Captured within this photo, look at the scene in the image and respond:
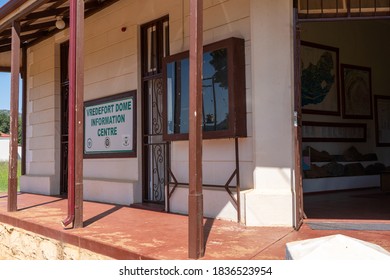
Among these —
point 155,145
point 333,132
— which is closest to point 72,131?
point 155,145

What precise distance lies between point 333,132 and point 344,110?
1.91 ft

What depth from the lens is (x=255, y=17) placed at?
5.89 metres

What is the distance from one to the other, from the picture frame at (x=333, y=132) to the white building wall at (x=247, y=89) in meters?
3.15

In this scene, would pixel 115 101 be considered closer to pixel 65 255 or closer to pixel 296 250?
pixel 65 255

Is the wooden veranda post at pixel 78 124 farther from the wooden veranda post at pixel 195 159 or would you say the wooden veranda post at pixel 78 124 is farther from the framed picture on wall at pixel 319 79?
the framed picture on wall at pixel 319 79

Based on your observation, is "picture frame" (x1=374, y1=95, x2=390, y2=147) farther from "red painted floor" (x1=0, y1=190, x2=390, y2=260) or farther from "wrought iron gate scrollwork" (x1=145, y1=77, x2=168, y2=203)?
"wrought iron gate scrollwork" (x1=145, y1=77, x2=168, y2=203)

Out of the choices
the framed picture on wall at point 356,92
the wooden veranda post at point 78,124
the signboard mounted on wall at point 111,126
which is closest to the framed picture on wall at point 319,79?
the framed picture on wall at point 356,92

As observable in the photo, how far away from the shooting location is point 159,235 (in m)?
5.27

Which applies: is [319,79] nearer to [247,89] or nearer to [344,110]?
[344,110]

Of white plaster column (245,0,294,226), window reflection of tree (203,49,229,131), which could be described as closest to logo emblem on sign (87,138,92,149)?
window reflection of tree (203,49,229,131)

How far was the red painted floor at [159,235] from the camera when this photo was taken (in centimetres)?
445

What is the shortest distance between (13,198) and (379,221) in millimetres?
5947

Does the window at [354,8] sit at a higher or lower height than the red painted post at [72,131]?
higher

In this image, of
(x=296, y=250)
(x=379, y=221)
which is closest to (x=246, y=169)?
(x=379, y=221)
